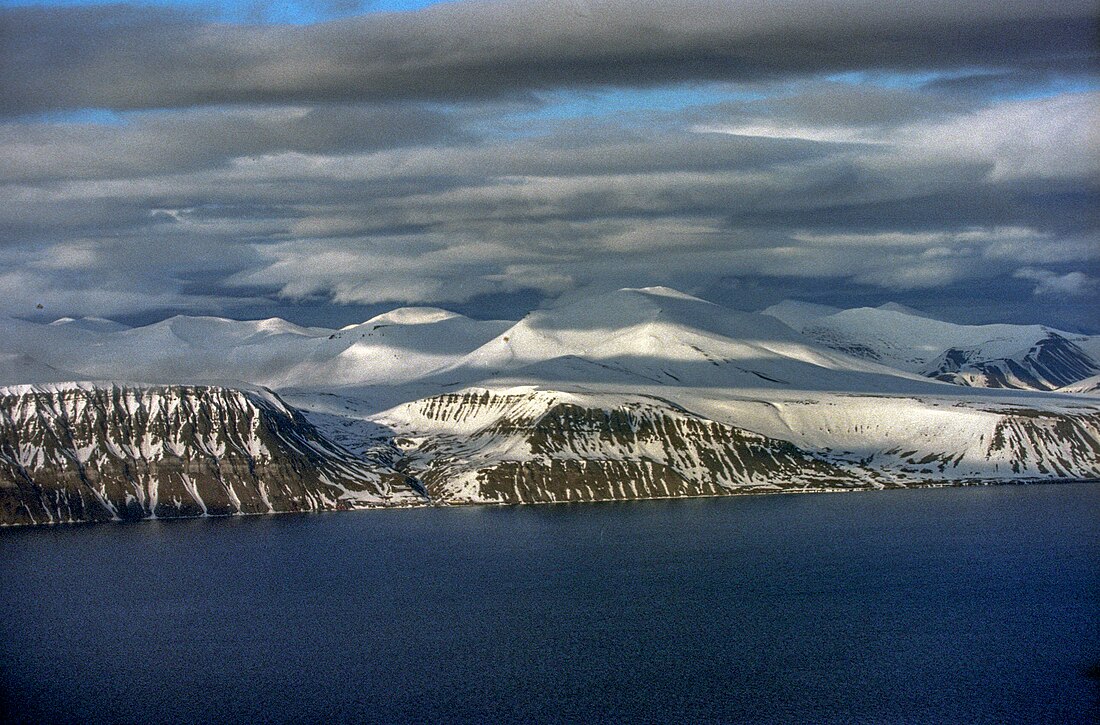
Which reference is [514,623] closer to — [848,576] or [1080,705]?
[848,576]

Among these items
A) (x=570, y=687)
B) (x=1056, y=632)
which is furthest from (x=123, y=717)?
(x=1056, y=632)

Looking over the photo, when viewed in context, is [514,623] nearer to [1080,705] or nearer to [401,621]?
[401,621]

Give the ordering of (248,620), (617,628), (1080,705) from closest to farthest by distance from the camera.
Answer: (1080,705)
(617,628)
(248,620)

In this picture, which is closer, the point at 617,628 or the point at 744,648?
the point at 744,648

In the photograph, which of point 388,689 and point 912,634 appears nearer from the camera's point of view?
point 388,689

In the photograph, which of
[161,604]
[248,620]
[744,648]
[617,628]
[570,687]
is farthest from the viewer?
[161,604]

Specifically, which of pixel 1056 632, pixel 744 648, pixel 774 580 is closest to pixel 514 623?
pixel 744 648
